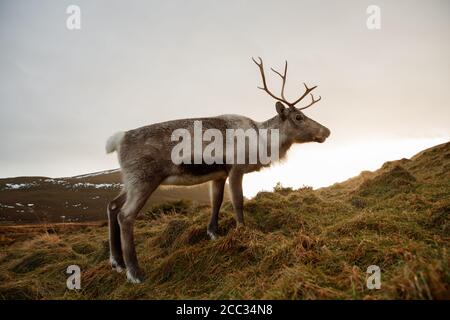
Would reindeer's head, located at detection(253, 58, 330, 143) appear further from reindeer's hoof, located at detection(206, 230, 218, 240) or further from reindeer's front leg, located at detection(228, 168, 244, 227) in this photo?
reindeer's hoof, located at detection(206, 230, 218, 240)

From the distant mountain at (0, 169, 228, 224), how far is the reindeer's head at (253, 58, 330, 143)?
7.69 meters

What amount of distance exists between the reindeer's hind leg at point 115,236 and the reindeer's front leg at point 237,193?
185cm

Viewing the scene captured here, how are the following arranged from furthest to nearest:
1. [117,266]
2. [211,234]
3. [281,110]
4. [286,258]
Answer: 1. [281,110]
2. [211,234]
3. [117,266]
4. [286,258]

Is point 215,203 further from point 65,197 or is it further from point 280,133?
point 65,197

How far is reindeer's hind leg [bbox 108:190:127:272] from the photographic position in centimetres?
513

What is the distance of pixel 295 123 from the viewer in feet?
22.6

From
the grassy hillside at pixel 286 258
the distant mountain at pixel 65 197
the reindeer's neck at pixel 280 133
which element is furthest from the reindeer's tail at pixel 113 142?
the distant mountain at pixel 65 197

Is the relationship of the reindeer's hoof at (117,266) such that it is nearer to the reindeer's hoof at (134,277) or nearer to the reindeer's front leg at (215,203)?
the reindeer's hoof at (134,277)

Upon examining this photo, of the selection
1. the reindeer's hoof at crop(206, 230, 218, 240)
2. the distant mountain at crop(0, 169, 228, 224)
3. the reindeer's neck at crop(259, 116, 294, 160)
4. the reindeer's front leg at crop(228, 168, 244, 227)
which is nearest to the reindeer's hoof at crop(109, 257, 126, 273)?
the reindeer's hoof at crop(206, 230, 218, 240)

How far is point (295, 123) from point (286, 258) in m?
3.66

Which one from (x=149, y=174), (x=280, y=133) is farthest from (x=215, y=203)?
(x=280, y=133)
